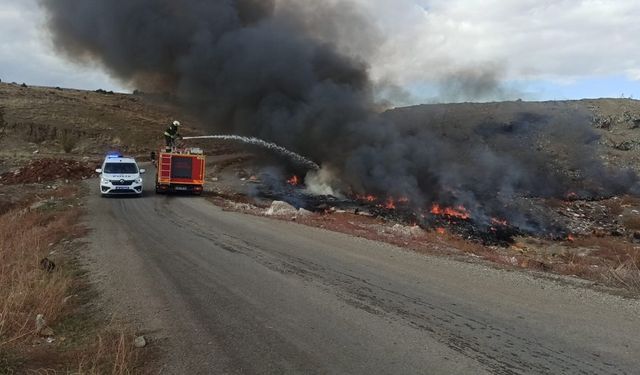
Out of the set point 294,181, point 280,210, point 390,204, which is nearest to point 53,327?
point 280,210

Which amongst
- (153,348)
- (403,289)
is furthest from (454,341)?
(153,348)

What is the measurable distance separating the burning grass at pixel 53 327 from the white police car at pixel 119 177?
10.8 metres

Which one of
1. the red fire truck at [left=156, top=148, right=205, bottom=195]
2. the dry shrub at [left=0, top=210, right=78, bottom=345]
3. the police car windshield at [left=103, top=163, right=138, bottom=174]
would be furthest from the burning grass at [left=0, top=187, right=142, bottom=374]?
the red fire truck at [left=156, top=148, right=205, bottom=195]

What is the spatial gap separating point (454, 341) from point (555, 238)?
15824 millimetres

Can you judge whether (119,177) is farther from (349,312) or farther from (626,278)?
(626,278)

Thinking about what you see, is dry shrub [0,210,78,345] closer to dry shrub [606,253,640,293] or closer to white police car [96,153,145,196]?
white police car [96,153,145,196]

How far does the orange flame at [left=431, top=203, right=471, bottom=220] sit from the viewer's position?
67.7 feet

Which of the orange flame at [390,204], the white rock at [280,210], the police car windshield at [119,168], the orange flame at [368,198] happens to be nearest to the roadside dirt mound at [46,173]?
the police car windshield at [119,168]

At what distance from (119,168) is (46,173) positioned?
9.56 meters

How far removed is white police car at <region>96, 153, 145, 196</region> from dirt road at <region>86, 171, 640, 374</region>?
9808 mm

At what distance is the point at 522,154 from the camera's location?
3853 cm

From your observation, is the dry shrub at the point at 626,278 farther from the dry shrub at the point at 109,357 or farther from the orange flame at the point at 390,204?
the orange flame at the point at 390,204

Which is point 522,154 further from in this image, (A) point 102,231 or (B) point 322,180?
(A) point 102,231

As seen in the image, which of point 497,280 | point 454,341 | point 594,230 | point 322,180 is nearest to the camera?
point 454,341
